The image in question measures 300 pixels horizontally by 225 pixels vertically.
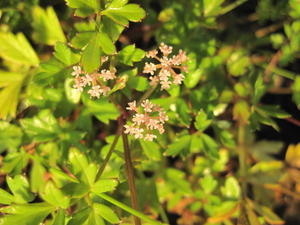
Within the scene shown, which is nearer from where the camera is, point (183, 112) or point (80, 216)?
point (80, 216)

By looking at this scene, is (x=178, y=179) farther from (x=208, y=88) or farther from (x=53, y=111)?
(x=53, y=111)

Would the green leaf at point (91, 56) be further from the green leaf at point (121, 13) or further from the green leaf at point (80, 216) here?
the green leaf at point (80, 216)

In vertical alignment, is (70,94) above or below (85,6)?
below

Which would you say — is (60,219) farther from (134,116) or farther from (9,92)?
(9,92)

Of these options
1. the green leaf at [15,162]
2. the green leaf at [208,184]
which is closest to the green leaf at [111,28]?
the green leaf at [15,162]

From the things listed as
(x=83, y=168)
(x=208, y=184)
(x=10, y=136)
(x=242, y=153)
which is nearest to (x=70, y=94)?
(x=10, y=136)

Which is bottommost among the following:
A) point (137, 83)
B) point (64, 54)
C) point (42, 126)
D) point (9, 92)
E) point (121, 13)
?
point (42, 126)

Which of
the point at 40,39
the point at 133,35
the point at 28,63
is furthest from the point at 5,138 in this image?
the point at 133,35
